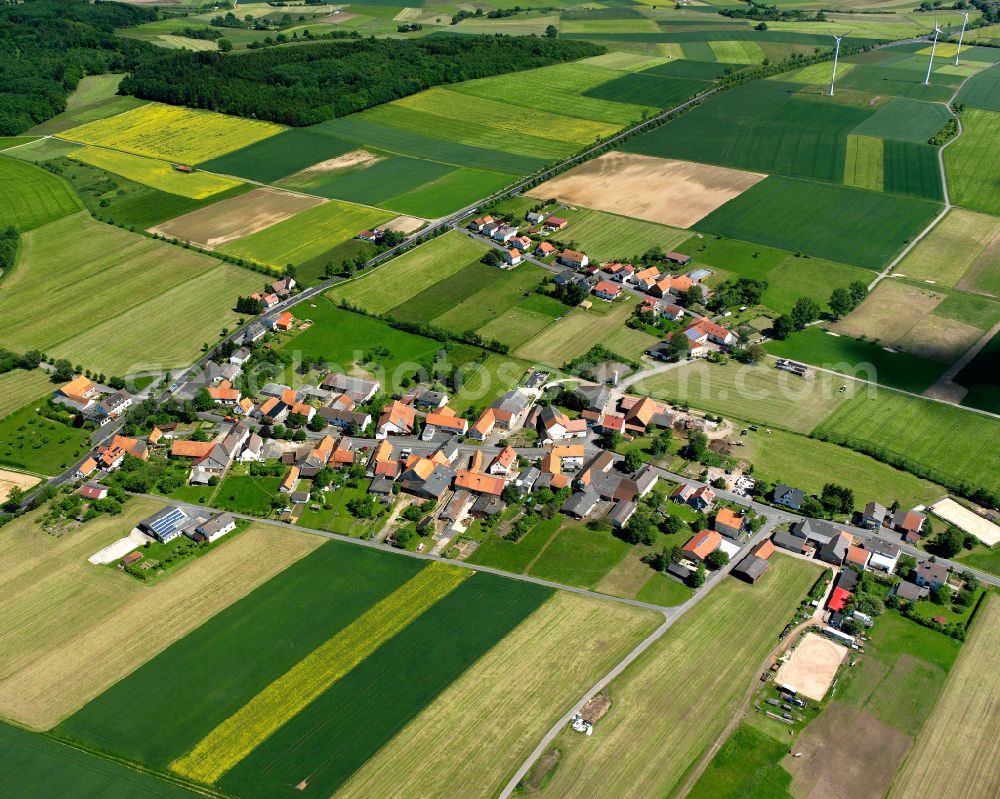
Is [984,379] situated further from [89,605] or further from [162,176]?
[162,176]

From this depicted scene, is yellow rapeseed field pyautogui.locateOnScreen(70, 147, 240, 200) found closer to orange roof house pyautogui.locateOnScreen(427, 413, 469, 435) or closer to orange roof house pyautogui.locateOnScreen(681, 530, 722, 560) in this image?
orange roof house pyautogui.locateOnScreen(427, 413, 469, 435)

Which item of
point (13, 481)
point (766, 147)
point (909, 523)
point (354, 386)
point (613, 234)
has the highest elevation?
point (766, 147)

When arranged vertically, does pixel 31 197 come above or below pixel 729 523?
above

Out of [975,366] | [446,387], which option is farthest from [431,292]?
[975,366]

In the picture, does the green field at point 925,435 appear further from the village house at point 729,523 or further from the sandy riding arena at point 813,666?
the sandy riding arena at point 813,666

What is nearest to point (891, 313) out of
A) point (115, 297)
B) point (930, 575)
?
point (930, 575)

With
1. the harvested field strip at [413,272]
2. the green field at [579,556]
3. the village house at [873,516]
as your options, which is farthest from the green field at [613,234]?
the village house at [873,516]

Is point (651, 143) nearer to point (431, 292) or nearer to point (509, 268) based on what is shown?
point (509, 268)

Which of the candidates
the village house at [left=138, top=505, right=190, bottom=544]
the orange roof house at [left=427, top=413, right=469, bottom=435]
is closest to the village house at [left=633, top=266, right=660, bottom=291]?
the orange roof house at [left=427, top=413, right=469, bottom=435]
